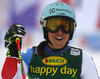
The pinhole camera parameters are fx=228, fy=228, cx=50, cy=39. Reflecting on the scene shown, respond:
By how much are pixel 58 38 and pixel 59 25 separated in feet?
0.48

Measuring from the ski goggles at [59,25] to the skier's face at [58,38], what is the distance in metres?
0.04

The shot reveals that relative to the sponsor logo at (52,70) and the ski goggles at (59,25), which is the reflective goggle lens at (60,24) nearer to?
the ski goggles at (59,25)

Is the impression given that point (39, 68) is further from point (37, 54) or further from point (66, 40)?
point (66, 40)

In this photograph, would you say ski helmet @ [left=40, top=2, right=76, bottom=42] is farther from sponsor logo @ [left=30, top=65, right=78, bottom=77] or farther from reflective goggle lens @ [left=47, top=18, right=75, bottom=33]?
sponsor logo @ [left=30, top=65, right=78, bottom=77]

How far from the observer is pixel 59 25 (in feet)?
8.34

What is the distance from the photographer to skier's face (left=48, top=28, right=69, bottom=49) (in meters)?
2.55

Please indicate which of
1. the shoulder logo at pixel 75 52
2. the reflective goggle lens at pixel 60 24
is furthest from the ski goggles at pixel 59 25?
the shoulder logo at pixel 75 52

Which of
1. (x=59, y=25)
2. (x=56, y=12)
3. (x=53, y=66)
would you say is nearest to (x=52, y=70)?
(x=53, y=66)

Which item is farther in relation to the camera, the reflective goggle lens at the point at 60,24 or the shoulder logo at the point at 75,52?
the shoulder logo at the point at 75,52

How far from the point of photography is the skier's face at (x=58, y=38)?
2553 millimetres

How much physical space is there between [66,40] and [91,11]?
14.1 ft

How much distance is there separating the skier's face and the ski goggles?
41 mm

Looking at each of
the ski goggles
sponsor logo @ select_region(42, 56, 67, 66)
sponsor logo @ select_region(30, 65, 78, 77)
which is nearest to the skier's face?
the ski goggles

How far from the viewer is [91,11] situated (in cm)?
668
